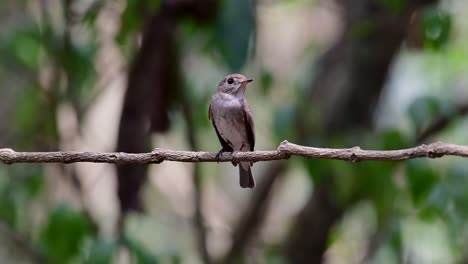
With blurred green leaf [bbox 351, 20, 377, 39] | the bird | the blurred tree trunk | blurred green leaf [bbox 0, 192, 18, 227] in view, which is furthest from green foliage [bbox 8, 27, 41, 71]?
blurred green leaf [bbox 351, 20, 377, 39]

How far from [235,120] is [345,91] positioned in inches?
43.0

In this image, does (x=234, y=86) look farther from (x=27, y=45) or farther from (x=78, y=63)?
(x=27, y=45)

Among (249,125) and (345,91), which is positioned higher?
(345,91)

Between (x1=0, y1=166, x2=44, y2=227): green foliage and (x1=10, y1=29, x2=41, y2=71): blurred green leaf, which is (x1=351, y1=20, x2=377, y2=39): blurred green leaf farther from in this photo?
(x1=0, y1=166, x2=44, y2=227): green foliage

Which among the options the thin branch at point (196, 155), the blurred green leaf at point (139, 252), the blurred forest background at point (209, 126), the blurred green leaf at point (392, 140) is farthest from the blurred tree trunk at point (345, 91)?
the thin branch at point (196, 155)

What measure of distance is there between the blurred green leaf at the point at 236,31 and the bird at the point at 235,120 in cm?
77

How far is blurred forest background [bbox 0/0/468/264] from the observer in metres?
4.74

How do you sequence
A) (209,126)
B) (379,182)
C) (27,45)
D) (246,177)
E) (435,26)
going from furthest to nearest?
(209,126) < (27,45) < (246,177) < (379,182) < (435,26)

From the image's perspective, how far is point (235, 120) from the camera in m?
5.21

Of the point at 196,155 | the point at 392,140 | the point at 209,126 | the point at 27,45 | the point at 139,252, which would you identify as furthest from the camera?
the point at 209,126

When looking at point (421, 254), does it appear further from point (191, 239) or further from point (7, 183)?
point (7, 183)

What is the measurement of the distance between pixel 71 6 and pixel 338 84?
1.81 m

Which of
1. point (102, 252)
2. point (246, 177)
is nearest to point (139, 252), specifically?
point (102, 252)

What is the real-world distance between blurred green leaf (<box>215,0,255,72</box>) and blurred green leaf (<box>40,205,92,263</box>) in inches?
42.4
